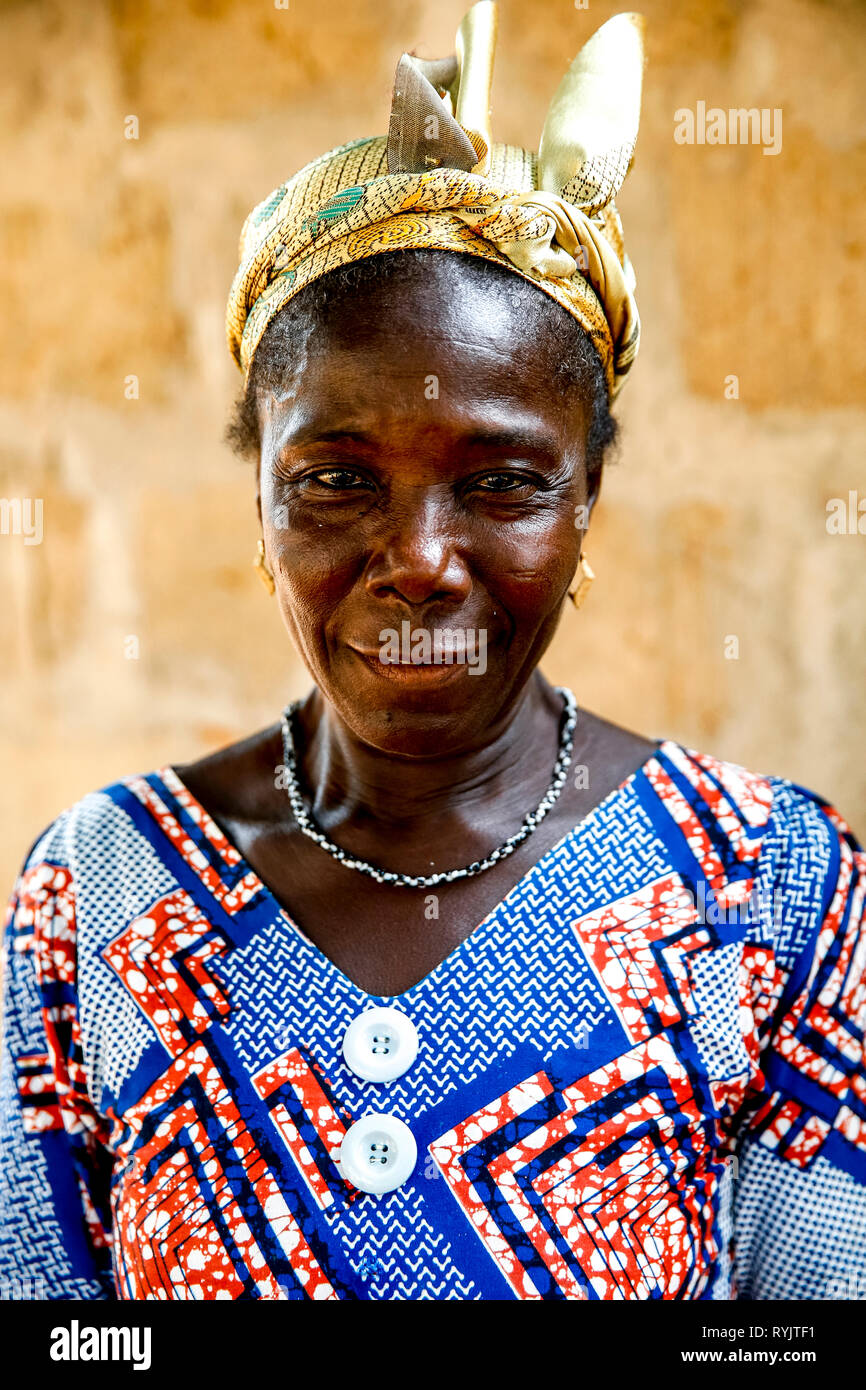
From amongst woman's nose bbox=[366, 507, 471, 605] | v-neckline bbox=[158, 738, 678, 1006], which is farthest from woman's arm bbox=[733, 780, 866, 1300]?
woman's nose bbox=[366, 507, 471, 605]

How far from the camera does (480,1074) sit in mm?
1194

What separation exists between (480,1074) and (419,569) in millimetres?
493

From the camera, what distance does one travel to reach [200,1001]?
1278 mm

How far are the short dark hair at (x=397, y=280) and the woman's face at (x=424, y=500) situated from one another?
1 cm

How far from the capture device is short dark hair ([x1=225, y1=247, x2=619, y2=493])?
1.15m

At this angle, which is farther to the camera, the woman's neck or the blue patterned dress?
the woman's neck

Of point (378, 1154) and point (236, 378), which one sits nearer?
point (378, 1154)

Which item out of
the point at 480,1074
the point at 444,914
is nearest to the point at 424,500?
the point at 444,914

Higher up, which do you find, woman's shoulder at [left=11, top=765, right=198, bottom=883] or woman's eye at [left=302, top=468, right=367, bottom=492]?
woman's eye at [left=302, top=468, right=367, bottom=492]

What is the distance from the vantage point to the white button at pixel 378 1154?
1.15m

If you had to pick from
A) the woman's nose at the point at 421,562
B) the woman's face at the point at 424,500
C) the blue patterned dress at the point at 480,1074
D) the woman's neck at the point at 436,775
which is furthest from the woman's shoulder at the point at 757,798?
the woman's nose at the point at 421,562

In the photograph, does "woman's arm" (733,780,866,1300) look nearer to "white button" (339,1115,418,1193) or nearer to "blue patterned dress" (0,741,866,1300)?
"blue patterned dress" (0,741,866,1300)

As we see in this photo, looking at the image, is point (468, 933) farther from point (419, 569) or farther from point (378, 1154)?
point (419, 569)

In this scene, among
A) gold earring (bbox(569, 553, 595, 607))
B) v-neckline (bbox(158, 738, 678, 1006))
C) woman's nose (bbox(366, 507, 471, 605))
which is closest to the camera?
woman's nose (bbox(366, 507, 471, 605))
